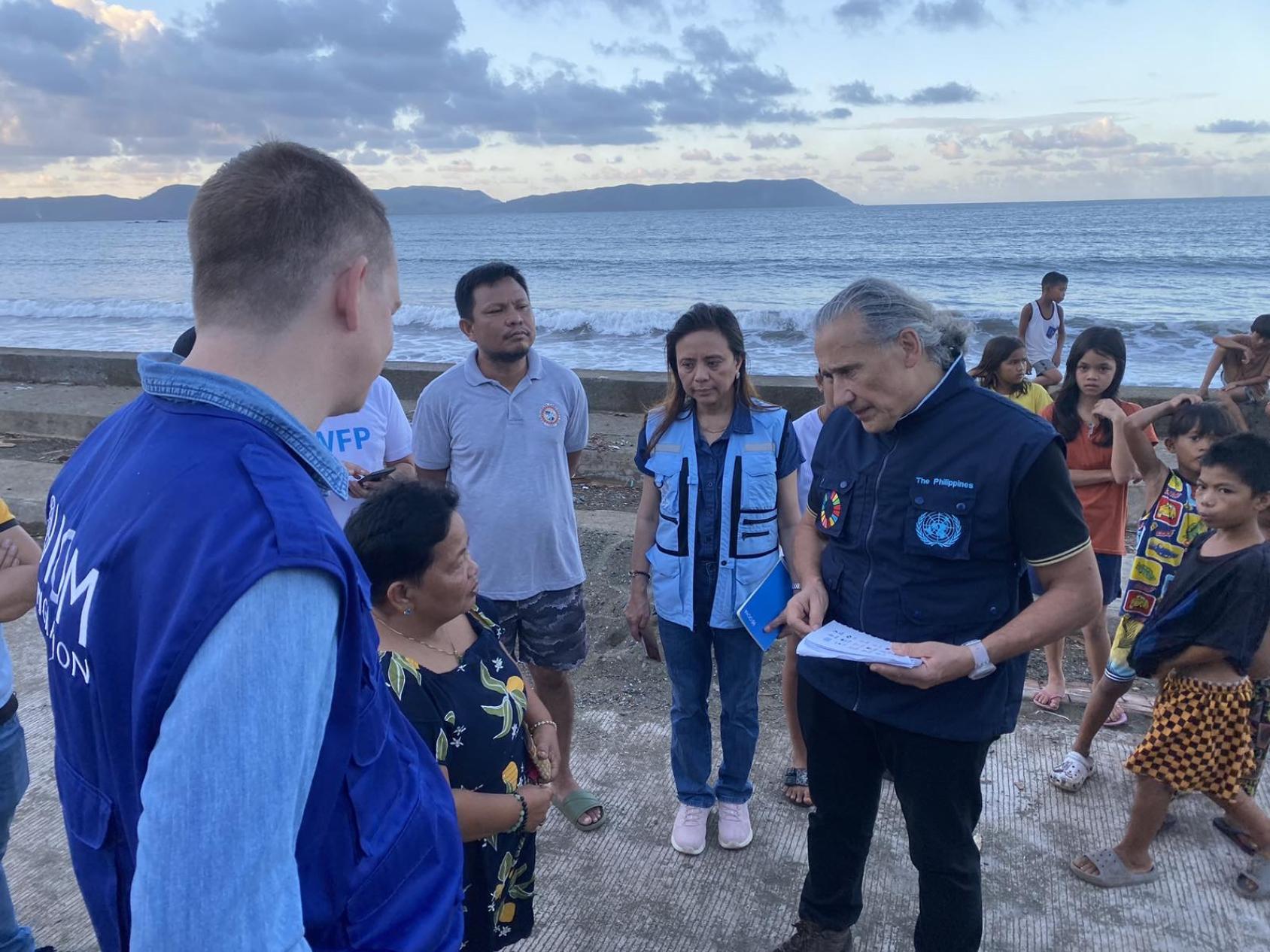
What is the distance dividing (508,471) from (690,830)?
4.84 ft

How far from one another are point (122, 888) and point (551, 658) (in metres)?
2.36

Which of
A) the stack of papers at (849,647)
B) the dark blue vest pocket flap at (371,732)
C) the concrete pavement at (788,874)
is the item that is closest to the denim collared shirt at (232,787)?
the dark blue vest pocket flap at (371,732)

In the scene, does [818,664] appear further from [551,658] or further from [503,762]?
[551,658]

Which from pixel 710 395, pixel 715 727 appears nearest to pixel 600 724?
pixel 715 727

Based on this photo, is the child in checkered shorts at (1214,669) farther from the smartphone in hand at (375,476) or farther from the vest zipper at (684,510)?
the smartphone in hand at (375,476)

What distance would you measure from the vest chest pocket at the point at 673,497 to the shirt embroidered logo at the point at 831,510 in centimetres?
69

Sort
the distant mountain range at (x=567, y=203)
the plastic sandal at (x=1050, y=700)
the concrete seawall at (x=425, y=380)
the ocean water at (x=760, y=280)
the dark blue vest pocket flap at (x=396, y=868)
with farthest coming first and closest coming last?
the distant mountain range at (x=567, y=203) < the ocean water at (x=760, y=280) < the concrete seawall at (x=425, y=380) < the plastic sandal at (x=1050, y=700) < the dark blue vest pocket flap at (x=396, y=868)

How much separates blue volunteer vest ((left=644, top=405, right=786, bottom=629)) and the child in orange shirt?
1624 mm

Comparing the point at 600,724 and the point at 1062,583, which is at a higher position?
the point at 1062,583

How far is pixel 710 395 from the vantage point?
3107 mm

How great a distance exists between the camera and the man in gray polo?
10.9 feet

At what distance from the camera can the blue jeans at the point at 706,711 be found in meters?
3.18

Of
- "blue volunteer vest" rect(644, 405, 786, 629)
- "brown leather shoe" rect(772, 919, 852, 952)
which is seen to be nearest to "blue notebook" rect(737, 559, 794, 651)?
"blue volunteer vest" rect(644, 405, 786, 629)

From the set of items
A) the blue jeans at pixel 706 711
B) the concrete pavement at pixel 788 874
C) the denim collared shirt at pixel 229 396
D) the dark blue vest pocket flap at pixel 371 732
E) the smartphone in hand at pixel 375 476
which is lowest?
the concrete pavement at pixel 788 874
